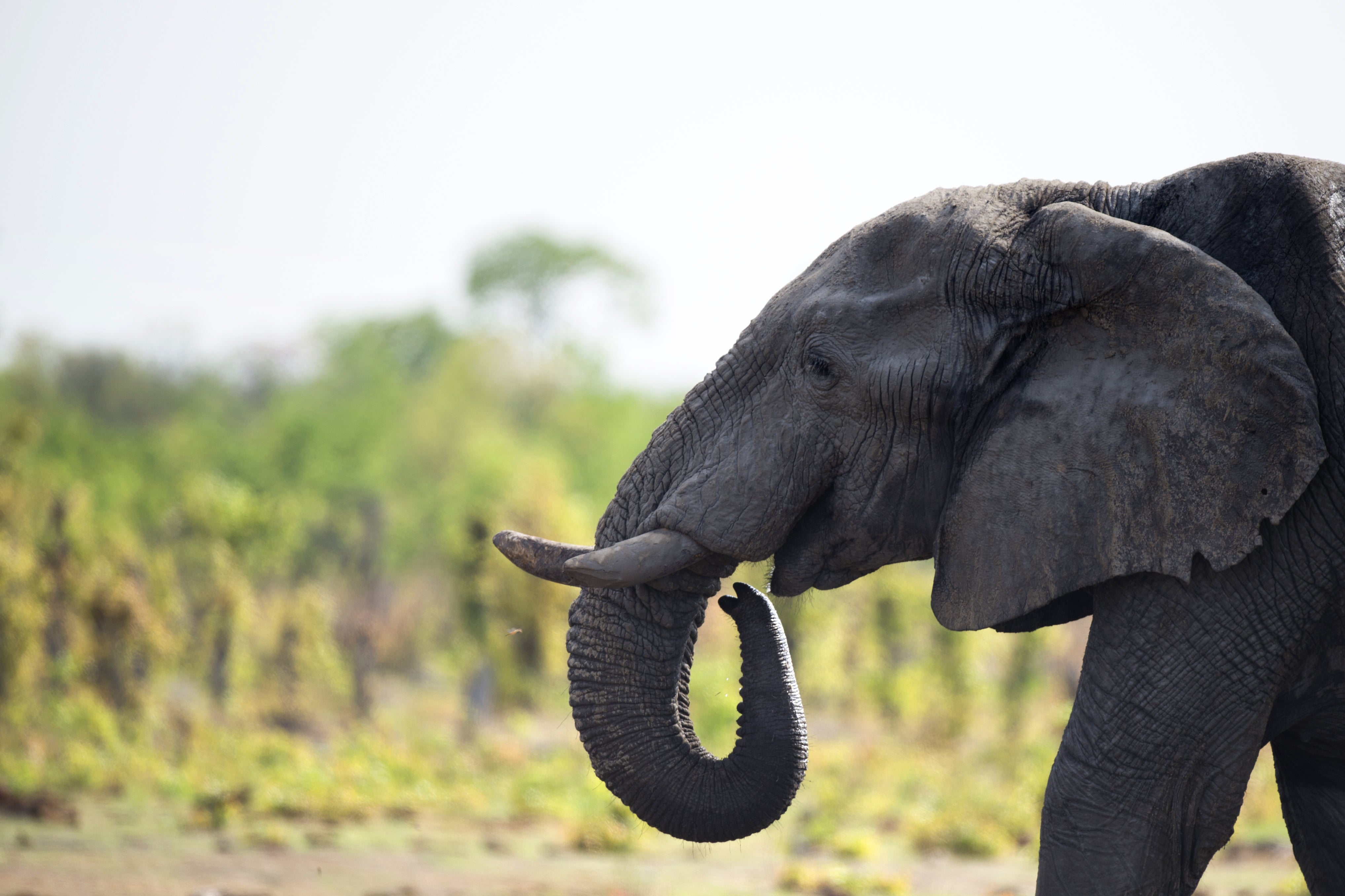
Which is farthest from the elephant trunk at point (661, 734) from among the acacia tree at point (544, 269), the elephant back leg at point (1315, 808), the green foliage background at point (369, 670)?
the acacia tree at point (544, 269)

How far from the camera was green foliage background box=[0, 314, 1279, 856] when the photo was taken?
11641mm

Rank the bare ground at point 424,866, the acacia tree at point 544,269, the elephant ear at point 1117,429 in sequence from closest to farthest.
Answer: the elephant ear at point 1117,429, the bare ground at point 424,866, the acacia tree at point 544,269

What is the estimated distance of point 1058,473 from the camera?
339 centimetres

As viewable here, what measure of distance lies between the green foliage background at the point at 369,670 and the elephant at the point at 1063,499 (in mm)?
1358

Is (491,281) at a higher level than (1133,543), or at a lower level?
higher

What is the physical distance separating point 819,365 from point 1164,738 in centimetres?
143

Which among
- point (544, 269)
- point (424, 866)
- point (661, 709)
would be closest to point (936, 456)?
point (661, 709)

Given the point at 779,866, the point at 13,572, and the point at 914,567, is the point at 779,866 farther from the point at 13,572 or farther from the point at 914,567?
the point at 914,567

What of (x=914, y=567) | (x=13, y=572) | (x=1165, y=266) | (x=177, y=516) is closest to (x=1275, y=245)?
(x=1165, y=266)

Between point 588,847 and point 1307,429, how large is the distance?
7808mm

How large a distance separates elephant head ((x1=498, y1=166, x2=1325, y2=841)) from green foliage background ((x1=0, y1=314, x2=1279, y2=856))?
1.32 m

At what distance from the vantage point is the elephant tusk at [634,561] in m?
3.64

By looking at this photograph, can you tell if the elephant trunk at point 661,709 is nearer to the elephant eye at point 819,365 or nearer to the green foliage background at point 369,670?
the elephant eye at point 819,365

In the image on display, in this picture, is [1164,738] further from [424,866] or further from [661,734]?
[424,866]
